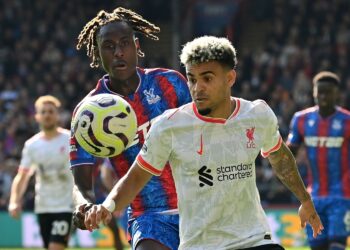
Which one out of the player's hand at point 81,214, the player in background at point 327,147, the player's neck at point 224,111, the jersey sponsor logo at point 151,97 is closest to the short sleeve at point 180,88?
the jersey sponsor logo at point 151,97

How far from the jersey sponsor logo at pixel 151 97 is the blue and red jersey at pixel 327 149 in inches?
179

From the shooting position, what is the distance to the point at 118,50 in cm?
660

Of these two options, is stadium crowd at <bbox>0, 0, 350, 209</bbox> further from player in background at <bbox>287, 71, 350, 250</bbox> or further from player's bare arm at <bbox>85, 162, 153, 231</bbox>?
player's bare arm at <bbox>85, 162, 153, 231</bbox>

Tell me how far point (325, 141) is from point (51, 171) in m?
3.60

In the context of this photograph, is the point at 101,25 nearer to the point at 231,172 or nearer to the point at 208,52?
the point at 208,52

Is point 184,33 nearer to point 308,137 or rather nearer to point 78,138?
point 308,137

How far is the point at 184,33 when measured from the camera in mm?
29281

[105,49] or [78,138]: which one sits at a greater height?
[105,49]

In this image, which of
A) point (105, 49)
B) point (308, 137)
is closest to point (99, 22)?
point (105, 49)

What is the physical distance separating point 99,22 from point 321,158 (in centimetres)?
492

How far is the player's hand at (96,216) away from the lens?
4.88m

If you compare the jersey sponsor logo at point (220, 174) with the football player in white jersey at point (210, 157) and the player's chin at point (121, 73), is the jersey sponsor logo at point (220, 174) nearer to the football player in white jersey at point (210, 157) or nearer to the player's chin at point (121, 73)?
the football player in white jersey at point (210, 157)

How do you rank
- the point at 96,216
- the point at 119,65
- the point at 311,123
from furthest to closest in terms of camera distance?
the point at 311,123 < the point at 119,65 < the point at 96,216

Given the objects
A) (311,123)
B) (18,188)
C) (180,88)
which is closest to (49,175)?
(18,188)
